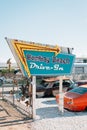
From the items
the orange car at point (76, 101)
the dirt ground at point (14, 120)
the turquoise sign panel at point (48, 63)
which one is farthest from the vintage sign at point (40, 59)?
the dirt ground at point (14, 120)

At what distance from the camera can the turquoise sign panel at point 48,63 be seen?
12023mm

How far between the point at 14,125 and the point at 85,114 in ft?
12.5

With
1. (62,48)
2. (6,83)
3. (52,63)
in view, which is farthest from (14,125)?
(6,83)

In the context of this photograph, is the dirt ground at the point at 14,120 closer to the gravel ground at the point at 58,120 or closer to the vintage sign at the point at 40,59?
the gravel ground at the point at 58,120

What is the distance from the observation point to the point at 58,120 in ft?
37.6

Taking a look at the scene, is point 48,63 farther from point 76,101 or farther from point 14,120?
point 14,120

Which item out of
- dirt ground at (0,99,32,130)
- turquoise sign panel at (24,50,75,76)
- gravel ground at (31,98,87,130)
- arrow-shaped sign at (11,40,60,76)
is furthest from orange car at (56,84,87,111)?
arrow-shaped sign at (11,40,60,76)

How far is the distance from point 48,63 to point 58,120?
2.65 meters

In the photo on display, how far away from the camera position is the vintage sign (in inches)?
462

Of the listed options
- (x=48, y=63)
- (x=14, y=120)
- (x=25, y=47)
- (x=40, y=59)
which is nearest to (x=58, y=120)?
(x=14, y=120)

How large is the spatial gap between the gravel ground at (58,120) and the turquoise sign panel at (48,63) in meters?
1.92

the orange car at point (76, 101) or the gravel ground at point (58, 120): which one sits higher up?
the orange car at point (76, 101)

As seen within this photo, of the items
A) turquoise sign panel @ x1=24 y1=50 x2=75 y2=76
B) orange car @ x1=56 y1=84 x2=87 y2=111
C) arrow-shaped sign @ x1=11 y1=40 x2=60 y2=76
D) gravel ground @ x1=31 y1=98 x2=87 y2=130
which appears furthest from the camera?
orange car @ x1=56 y1=84 x2=87 y2=111

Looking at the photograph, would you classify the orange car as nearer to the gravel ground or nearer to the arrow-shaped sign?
the gravel ground
